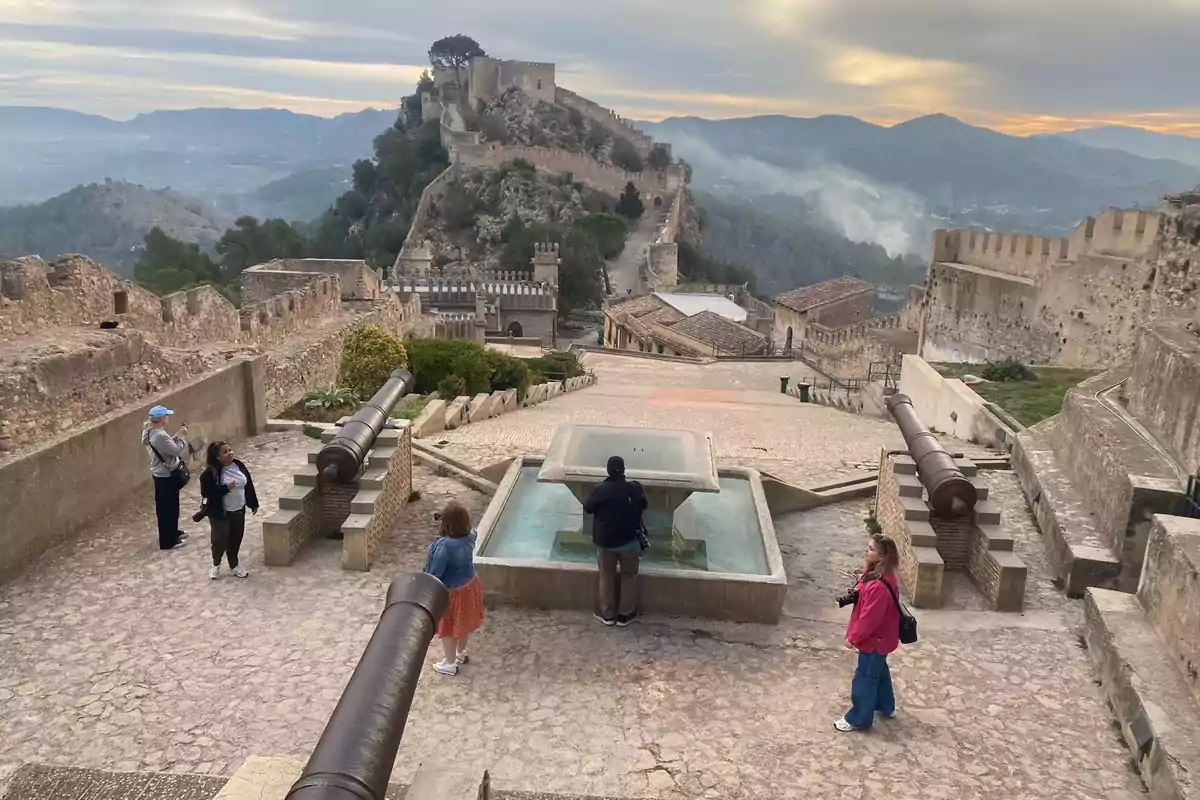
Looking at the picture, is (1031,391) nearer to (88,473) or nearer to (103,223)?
(88,473)

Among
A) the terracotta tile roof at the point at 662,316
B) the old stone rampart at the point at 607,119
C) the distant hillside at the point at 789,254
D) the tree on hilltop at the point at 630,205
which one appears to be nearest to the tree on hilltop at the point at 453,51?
the old stone rampart at the point at 607,119

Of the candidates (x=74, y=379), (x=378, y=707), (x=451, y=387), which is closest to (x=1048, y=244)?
(x=451, y=387)

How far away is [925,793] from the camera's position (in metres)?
4.29

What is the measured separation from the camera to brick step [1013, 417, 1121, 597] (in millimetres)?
6457

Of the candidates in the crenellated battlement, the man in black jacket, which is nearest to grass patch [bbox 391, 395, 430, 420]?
the man in black jacket

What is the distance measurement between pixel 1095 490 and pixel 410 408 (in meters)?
8.23

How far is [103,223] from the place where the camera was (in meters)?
122

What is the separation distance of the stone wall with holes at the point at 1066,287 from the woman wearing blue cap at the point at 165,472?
12588mm

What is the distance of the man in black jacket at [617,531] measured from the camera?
572 cm

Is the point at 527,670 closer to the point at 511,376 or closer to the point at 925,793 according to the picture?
the point at 925,793

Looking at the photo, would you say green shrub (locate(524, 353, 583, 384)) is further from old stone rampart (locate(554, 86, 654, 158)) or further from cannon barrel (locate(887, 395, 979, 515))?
old stone rampart (locate(554, 86, 654, 158))

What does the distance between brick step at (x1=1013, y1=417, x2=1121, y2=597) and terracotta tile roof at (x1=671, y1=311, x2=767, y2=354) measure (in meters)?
20.6

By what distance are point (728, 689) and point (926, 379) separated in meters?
10.8

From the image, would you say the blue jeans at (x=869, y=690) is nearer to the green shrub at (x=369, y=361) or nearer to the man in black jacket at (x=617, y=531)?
the man in black jacket at (x=617, y=531)
